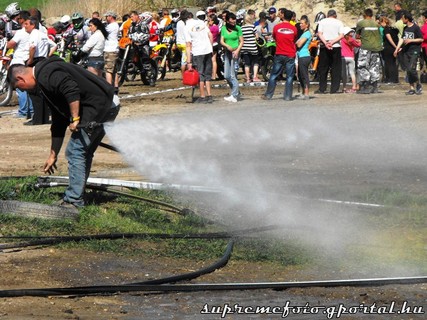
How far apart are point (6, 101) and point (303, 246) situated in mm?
13402

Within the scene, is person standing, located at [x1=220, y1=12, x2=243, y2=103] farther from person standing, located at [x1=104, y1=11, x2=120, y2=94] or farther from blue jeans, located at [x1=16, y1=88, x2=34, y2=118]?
blue jeans, located at [x1=16, y1=88, x2=34, y2=118]

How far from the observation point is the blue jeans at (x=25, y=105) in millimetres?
18105

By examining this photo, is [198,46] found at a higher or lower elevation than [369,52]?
higher

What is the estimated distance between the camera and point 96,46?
19.8m

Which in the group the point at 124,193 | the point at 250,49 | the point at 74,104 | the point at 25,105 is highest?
the point at 74,104

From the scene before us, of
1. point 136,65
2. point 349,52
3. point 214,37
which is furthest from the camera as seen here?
point 214,37

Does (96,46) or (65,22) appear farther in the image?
(65,22)

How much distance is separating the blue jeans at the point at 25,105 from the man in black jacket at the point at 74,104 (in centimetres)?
840

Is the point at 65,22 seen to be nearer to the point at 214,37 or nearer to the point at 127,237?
the point at 214,37

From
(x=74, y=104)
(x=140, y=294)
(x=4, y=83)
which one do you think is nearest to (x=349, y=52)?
(x=4, y=83)

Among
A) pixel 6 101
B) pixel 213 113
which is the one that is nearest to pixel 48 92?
pixel 213 113

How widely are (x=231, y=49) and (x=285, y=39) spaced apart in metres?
1.32

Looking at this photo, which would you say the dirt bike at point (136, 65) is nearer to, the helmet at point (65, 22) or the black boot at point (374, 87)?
the helmet at point (65, 22)

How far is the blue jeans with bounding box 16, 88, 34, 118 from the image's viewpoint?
59.4ft
